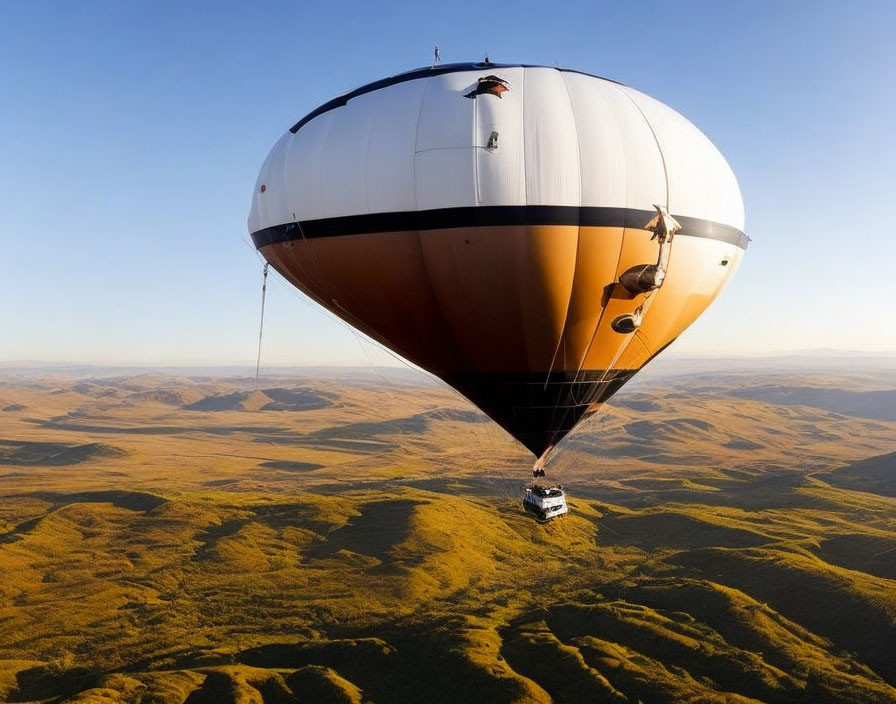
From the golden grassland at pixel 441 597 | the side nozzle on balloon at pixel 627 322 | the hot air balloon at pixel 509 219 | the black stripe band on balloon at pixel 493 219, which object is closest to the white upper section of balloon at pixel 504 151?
the hot air balloon at pixel 509 219

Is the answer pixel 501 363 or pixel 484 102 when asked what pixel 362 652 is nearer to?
pixel 501 363

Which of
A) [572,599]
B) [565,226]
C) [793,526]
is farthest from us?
[793,526]

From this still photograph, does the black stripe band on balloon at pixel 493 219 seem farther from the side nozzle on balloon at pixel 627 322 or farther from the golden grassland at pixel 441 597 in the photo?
the golden grassland at pixel 441 597

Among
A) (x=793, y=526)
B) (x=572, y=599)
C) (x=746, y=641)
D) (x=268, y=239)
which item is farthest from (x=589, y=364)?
(x=793, y=526)

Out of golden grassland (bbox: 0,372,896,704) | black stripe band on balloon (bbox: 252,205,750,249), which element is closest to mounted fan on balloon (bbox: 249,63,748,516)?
black stripe band on balloon (bbox: 252,205,750,249)

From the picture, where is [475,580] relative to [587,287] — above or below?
below

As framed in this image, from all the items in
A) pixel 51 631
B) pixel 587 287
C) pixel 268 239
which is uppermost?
pixel 268 239
